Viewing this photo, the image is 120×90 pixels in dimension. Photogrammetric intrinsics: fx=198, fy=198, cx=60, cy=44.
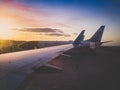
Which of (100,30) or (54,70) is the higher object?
(100,30)

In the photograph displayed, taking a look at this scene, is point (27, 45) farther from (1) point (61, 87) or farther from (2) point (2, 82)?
(2) point (2, 82)

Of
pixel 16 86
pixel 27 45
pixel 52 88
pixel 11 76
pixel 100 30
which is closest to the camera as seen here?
pixel 16 86

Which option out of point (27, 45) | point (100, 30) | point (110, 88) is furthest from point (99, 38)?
point (110, 88)

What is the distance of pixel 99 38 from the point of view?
48.3 m

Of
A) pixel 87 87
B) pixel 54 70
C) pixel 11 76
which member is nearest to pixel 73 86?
pixel 87 87

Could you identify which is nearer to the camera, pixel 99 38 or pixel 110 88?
pixel 110 88

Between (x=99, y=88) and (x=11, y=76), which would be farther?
(x=99, y=88)

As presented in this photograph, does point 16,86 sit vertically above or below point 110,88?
above

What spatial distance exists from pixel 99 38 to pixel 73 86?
39.2 m

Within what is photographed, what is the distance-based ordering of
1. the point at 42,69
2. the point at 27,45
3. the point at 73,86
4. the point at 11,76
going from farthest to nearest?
the point at 27,45
the point at 73,86
the point at 42,69
the point at 11,76

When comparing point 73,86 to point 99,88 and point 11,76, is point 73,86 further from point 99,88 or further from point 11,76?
point 11,76

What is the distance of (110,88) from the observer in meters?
10.2

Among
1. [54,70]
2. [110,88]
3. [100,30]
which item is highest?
[100,30]

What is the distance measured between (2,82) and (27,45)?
76.9ft
